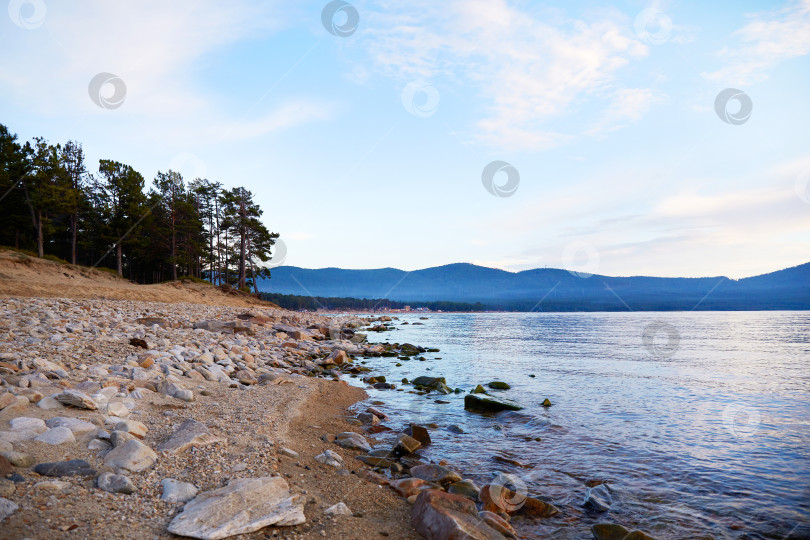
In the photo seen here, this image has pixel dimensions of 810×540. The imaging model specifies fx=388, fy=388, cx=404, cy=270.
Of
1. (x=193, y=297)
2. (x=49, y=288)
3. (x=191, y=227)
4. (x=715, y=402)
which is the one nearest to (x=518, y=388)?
(x=715, y=402)

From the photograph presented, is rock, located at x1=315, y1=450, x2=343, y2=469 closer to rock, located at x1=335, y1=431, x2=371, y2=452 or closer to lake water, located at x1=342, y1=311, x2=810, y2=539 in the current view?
rock, located at x1=335, y1=431, x2=371, y2=452

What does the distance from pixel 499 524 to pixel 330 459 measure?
115 inches

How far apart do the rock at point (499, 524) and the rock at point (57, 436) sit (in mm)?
5221

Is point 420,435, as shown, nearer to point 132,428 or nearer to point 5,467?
point 132,428

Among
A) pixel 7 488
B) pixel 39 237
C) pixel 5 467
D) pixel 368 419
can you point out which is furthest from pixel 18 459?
pixel 39 237

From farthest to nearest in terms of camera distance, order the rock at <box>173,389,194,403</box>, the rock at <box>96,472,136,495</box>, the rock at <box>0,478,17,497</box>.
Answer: the rock at <box>173,389,194,403</box> < the rock at <box>96,472,136,495</box> < the rock at <box>0,478,17,497</box>

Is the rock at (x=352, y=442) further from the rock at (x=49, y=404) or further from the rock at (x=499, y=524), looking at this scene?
the rock at (x=49, y=404)

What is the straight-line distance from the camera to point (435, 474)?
6.50 metres

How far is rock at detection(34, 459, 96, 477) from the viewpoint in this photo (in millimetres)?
3986

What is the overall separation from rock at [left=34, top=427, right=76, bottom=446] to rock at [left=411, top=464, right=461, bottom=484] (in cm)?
489

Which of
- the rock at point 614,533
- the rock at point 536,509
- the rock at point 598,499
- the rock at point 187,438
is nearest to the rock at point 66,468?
the rock at point 187,438

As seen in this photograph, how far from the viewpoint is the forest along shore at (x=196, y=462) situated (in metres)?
3.67

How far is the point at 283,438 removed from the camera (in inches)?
279

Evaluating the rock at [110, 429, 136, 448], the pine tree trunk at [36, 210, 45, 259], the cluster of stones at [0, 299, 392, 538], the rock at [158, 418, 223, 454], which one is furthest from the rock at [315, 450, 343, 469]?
the pine tree trunk at [36, 210, 45, 259]
